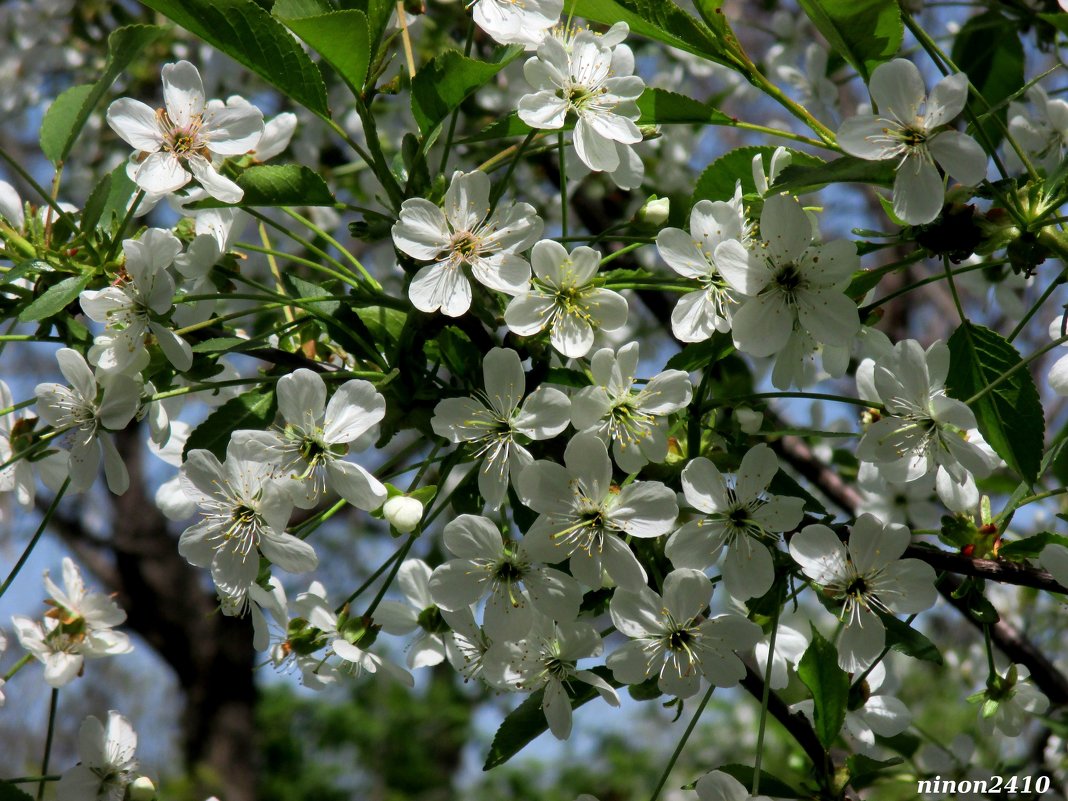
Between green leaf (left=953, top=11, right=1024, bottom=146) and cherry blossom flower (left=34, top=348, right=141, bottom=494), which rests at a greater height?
green leaf (left=953, top=11, right=1024, bottom=146)

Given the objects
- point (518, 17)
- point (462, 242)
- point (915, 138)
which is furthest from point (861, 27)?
point (462, 242)

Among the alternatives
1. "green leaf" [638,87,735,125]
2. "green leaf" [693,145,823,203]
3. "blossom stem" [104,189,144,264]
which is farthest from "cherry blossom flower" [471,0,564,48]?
"blossom stem" [104,189,144,264]

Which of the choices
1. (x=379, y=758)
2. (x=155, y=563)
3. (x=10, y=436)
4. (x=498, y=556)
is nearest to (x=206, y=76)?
(x=10, y=436)

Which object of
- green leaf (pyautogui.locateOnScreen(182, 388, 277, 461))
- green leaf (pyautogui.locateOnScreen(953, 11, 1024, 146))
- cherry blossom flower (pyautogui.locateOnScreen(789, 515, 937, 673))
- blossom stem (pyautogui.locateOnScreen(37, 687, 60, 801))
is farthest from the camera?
green leaf (pyautogui.locateOnScreen(953, 11, 1024, 146))

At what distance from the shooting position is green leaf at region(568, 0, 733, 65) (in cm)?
120

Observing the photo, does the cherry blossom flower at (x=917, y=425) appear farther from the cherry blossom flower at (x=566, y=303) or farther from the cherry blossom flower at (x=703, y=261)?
the cherry blossom flower at (x=566, y=303)

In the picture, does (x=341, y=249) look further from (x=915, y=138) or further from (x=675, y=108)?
(x=915, y=138)

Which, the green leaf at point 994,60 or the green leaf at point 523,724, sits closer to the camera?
the green leaf at point 523,724

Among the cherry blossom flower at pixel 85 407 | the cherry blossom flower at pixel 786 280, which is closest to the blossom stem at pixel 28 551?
the cherry blossom flower at pixel 85 407

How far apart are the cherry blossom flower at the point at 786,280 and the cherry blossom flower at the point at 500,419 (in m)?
0.23

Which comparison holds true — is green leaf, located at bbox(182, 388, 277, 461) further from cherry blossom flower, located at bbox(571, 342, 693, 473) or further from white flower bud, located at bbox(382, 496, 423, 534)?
cherry blossom flower, located at bbox(571, 342, 693, 473)

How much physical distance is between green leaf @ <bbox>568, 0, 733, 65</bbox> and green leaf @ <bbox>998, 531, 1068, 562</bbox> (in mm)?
684

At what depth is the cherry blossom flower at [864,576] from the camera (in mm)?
1118

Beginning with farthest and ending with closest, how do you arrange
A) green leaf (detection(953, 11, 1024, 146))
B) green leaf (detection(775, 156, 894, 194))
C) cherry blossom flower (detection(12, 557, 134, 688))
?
1. green leaf (detection(953, 11, 1024, 146))
2. cherry blossom flower (detection(12, 557, 134, 688))
3. green leaf (detection(775, 156, 894, 194))
